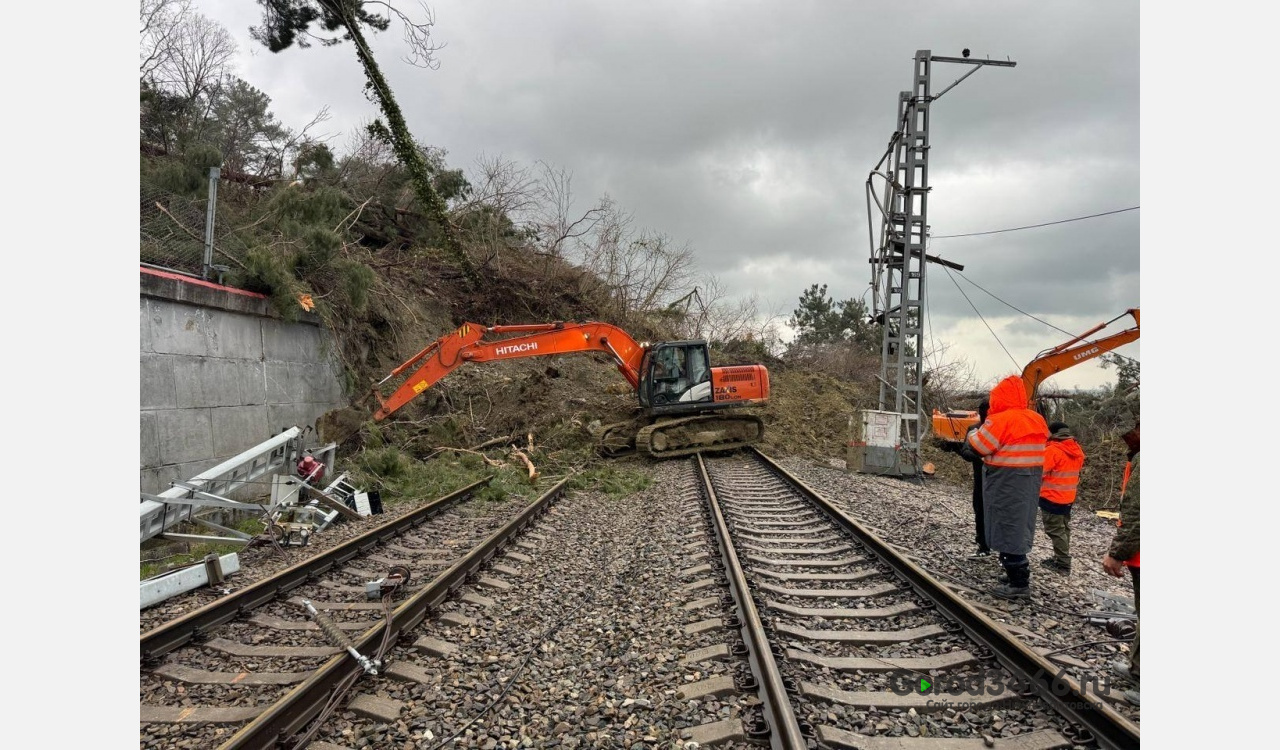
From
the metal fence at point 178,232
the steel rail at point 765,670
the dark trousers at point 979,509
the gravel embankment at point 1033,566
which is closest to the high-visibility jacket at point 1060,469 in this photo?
the dark trousers at point 979,509

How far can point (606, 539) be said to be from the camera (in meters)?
7.14

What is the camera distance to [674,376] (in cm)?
1298

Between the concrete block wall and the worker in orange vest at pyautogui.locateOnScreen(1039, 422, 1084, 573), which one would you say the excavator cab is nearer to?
the concrete block wall

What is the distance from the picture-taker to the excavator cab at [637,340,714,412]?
12.9 meters

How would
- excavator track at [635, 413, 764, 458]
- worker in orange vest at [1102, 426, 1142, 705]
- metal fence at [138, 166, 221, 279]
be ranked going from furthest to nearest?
excavator track at [635, 413, 764, 458]
metal fence at [138, 166, 221, 279]
worker in orange vest at [1102, 426, 1142, 705]

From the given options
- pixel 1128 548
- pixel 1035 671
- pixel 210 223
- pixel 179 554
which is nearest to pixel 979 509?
pixel 1128 548

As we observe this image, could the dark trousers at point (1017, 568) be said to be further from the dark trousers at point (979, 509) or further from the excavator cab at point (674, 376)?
the excavator cab at point (674, 376)

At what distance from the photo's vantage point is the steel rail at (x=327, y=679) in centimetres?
299

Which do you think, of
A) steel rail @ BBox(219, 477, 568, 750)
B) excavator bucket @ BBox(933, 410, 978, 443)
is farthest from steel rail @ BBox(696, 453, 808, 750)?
excavator bucket @ BBox(933, 410, 978, 443)

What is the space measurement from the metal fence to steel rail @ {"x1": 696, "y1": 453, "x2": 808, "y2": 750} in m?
9.16

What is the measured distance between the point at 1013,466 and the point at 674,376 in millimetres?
8325

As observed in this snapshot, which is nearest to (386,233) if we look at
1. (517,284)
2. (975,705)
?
(517,284)

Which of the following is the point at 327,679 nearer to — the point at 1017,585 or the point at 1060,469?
the point at 1017,585

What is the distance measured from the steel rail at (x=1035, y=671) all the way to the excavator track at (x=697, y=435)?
26.2 feet
